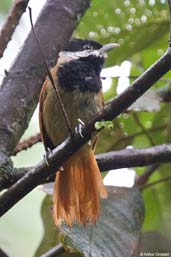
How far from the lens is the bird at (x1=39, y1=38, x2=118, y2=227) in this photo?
77.6 inches

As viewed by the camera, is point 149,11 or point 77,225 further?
point 149,11

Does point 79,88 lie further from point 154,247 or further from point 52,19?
point 154,247

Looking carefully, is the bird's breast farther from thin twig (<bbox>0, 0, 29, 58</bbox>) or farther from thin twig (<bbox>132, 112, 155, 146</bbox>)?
thin twig (<bbox>0, 0, 29, 58</bbox>)

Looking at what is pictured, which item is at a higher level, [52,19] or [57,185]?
[52,19]

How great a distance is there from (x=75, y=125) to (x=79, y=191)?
20 centimetres

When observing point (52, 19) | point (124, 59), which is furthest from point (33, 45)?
point (124, 59)

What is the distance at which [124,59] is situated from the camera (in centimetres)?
251

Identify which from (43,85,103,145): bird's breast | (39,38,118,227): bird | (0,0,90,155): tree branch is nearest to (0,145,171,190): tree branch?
(0,0,90,155): tree branch

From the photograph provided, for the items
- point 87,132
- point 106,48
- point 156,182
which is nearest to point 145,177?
point 156,182

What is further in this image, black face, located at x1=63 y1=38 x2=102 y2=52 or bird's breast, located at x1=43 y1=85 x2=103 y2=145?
black face, located at x1=63 y1=38 x2=102 y2=52

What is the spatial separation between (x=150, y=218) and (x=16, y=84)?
647 millimetres

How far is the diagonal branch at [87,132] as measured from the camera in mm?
1300

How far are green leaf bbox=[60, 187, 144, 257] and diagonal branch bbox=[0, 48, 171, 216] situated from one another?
0.97 feet

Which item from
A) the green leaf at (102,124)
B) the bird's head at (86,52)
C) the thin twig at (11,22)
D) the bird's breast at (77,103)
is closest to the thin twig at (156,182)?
the bird's breast at (77,103)
